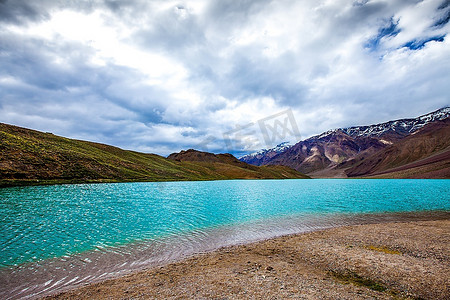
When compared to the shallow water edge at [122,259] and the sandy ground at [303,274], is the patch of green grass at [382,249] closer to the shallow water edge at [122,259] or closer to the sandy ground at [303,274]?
the sandy ground at [303,274]

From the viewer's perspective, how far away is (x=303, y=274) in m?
11.7

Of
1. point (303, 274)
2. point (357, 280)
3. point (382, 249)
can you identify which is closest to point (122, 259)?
point (303, 274)

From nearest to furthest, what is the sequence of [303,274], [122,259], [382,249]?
[303,274] → [122,259] → [382,249]

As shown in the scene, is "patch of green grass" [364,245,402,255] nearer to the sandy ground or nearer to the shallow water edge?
the sandy ground

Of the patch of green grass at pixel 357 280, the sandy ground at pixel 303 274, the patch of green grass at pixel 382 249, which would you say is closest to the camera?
the sandy ground at pixel 303 274

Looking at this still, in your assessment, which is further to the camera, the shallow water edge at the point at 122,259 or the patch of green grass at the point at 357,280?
the shallow water edge at the point at 122,259

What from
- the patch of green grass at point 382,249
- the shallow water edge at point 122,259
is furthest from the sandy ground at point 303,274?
the shallow water edge at point 122,259

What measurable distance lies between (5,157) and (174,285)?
98385 millimetres

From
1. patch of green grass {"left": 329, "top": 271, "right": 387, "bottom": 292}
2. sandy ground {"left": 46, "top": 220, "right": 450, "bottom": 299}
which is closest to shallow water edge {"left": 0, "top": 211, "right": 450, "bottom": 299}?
sandy ground {"left": 46, "top": 220, "right": 450, "bottom": 299}

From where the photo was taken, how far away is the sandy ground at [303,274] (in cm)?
956

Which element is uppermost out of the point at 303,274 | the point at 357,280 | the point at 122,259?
the point at 122,259

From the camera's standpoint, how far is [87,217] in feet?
95.2

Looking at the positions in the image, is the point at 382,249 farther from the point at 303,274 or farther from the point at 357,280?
the point at 303,274

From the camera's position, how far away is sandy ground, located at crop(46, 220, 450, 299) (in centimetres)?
956
